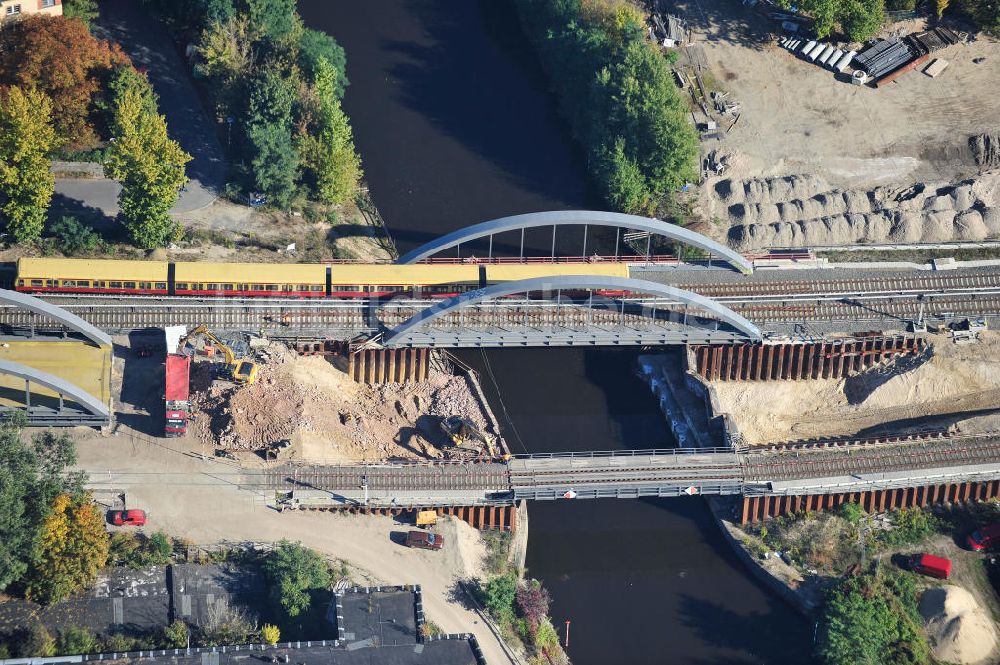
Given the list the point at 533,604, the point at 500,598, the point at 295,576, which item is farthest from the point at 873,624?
the point at 295,576

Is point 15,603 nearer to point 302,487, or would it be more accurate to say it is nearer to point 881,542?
point 302,487

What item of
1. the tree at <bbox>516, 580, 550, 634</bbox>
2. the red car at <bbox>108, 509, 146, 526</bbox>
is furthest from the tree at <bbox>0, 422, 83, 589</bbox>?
the tree at <bbox>516, 580, 550, 634</bbox>

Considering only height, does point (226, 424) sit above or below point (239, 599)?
above

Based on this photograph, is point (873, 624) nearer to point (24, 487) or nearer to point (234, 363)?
point (234, 363)

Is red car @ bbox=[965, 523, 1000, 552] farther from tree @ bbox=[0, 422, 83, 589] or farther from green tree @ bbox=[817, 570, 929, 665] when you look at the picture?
tree @ bbox=[0, 422, 83, 589]

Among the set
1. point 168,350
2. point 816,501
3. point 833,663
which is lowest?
point 833,663

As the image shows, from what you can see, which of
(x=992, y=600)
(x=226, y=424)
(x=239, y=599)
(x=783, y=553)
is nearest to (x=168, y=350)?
(x=226, y=424)

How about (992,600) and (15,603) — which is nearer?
(15,603)
